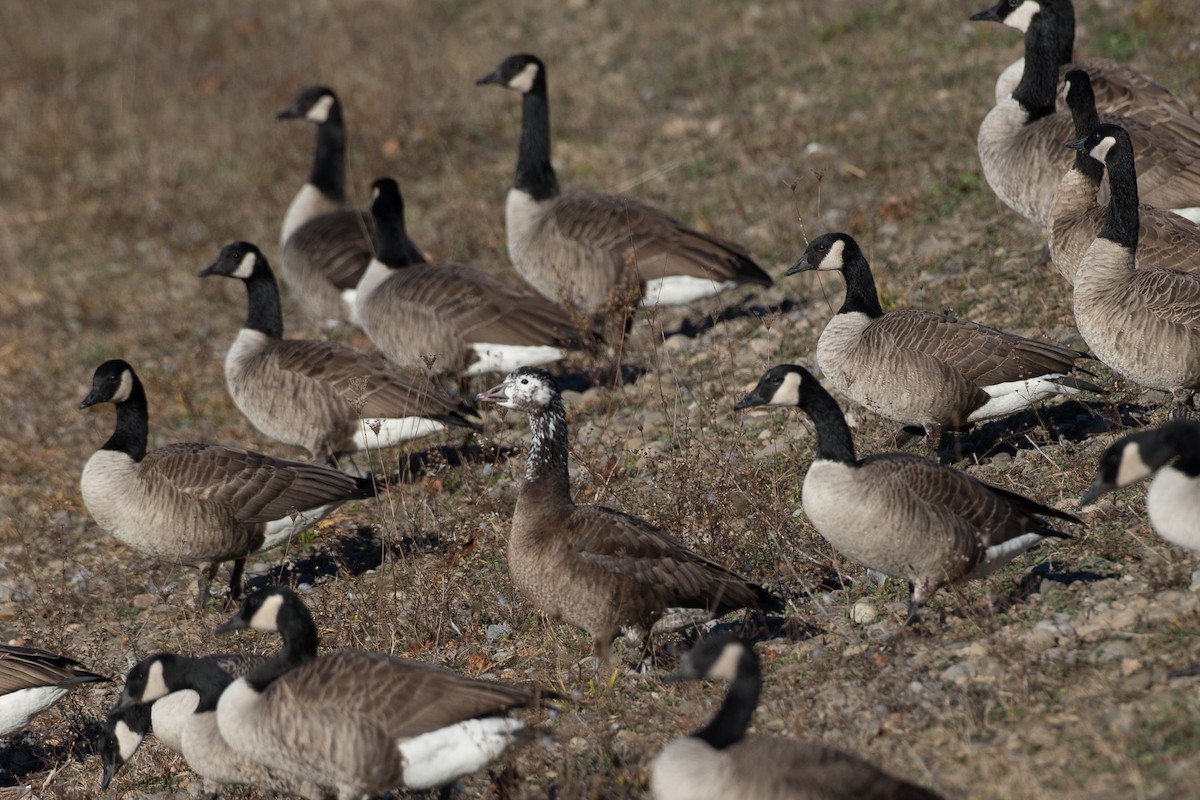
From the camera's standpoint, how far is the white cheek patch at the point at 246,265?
10.6m

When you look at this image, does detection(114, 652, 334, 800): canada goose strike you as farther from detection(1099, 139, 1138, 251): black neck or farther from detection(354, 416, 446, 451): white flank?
detection(1099, 139, 1138, 251): black neck

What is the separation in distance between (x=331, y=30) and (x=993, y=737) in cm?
1791

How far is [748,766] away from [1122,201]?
488 centimetres

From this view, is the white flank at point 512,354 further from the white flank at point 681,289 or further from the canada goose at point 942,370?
the canada goose at point 942,370

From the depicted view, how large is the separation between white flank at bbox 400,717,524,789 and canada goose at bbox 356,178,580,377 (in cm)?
505

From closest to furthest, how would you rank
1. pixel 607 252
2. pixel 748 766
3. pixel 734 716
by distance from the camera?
1. pixel 748 766
2. pixel 734 716
3. pixel 607 252

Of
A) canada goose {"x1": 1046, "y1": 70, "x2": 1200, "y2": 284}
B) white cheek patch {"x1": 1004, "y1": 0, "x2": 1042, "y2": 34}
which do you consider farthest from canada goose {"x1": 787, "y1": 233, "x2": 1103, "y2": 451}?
white cheek patch {"x1": 1004, "y1": 0, "x2": 1042, "y2": 34}

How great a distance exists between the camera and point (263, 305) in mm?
10602

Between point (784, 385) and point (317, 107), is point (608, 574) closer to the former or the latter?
point (784, 385)

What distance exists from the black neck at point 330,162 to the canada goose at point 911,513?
9204 mm

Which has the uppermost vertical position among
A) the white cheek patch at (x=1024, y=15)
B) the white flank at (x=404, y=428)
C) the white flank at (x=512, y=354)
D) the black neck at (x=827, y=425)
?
the white cheek patch at (x=1024, y=15)

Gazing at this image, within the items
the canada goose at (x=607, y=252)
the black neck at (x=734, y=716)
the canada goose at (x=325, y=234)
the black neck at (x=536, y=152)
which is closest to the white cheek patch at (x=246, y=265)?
the canada goose at (x=325, y=234)

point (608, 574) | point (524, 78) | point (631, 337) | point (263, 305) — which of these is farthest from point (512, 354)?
point (608, 574)

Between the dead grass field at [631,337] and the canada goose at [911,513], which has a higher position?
the canada goose at [911,513]
